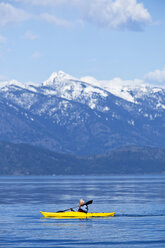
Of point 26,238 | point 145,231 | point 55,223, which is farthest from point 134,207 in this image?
point 26,238

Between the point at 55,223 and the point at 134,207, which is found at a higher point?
the point at 134,207

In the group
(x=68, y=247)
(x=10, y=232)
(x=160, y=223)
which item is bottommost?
(x=68, y=247)

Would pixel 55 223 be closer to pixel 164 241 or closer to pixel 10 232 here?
pixel 10 232

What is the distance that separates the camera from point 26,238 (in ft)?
244

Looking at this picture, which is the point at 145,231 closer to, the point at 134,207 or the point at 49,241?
the point at 49,241

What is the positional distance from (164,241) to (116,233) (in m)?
9.52

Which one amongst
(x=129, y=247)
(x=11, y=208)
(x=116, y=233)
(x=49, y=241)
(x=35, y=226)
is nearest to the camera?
(x=129, y=247)

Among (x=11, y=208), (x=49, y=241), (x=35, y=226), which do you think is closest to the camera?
(x=49, y=241)

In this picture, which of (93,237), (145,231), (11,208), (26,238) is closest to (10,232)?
(26,238)

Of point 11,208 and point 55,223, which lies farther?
point 11,208

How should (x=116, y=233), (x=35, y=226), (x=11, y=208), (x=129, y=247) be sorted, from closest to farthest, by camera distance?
1. (x=129, y=247)
2. (x=116, y=233)
3. (x=35, y=226)
4. (x=11, y=208)

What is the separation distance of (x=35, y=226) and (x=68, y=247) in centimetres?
1908

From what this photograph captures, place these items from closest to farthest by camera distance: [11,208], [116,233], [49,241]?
[49,241] → [116,233] → [11,208]

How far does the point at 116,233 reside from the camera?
78.7 metres
